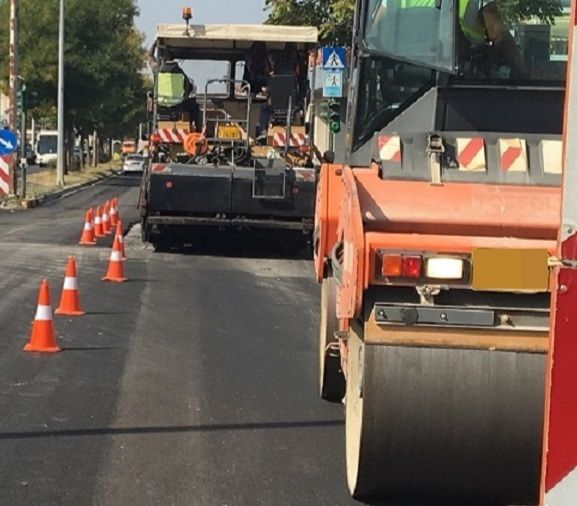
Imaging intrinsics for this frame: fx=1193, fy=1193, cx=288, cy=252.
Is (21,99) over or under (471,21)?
under

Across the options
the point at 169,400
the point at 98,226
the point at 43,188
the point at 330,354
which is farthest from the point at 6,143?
the point at 330,354

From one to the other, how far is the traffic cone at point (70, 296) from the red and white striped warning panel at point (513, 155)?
6862 millimetres

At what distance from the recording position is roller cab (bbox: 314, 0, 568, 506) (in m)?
4.76

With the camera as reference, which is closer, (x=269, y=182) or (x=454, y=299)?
(x=454, y=299)

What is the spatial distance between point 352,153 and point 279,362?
127 inches

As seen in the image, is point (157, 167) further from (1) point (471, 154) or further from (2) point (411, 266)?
(2) point (411, 266)

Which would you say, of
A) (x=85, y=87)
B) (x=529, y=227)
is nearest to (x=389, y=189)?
(x=529, y=227)

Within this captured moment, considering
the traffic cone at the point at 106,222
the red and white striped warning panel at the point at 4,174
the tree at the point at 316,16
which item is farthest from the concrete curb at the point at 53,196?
the tree at the point at 316,16

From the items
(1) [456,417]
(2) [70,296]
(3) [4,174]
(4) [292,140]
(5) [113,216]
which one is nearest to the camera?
(1) [456,417]

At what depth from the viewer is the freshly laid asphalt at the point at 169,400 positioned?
6.03m

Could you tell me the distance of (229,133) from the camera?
1939 cm

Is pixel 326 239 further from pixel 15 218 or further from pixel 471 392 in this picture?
pixel 15 218

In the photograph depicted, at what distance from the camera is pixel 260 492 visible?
5922 mm

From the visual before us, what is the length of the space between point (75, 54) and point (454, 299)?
1991 inches
